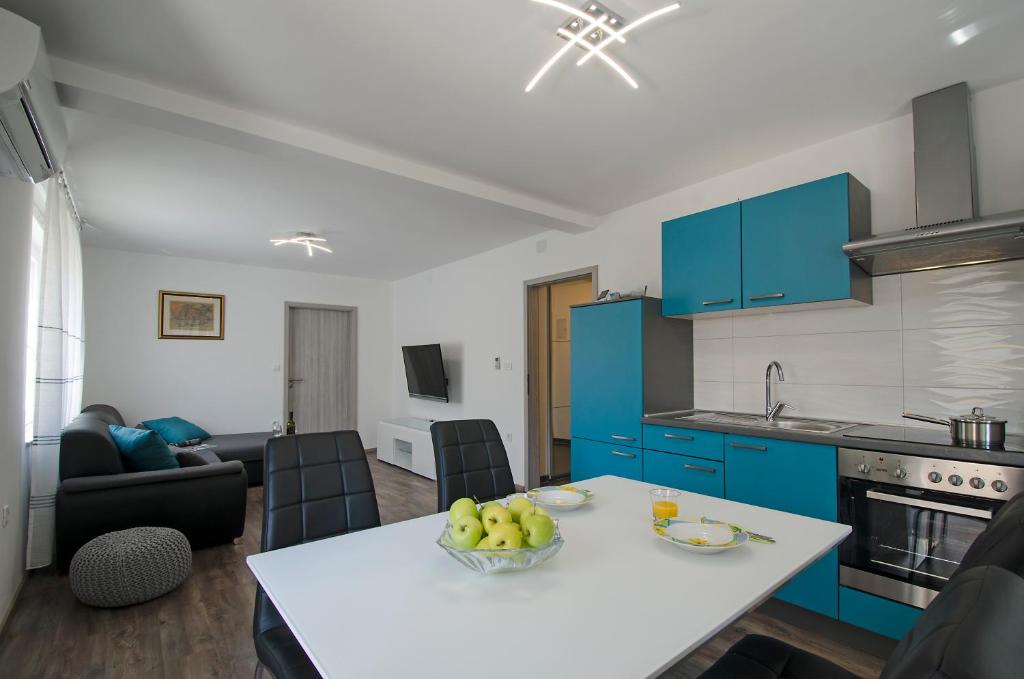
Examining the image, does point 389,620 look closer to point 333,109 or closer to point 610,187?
point 333,109

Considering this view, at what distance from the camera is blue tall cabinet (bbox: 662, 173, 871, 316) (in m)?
2.50

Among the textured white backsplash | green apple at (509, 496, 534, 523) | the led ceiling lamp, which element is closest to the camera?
green apple at (509, 496, 534, 523)

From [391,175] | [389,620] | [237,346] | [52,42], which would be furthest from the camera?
[237,346]

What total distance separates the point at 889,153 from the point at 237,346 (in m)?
6.65

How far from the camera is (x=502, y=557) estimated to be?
106 cm

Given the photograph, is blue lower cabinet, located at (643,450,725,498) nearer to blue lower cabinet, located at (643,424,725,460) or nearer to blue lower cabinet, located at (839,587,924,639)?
blue lower cabinet, located at (643,424,725,460)

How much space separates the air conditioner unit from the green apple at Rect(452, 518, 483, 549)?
73.1 inches

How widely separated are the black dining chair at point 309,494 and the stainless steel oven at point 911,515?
2073 millimetres

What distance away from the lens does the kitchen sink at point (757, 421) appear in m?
2.66

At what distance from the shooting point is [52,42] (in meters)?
1.98

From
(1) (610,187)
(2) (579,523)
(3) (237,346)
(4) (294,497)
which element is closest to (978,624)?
(2) (579,523)

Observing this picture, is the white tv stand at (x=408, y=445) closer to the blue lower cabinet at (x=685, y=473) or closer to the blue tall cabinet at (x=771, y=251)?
the blue lower cabinet at (x=685, y=473)

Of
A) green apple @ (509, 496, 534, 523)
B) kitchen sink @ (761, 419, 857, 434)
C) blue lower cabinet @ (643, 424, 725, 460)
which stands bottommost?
blue lower cabinet @ (643, 424, 725, 460)

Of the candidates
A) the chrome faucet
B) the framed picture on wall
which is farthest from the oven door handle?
the framed picture on wall
